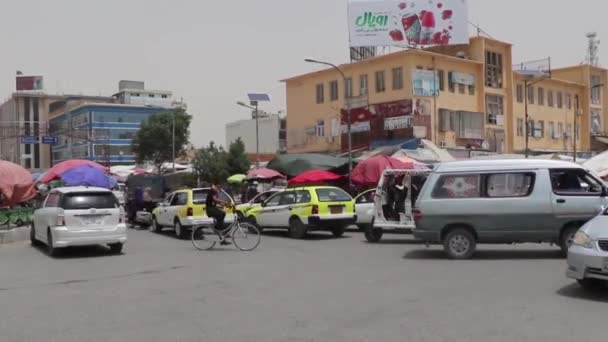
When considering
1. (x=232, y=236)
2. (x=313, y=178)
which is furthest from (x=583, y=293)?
(x=313, y=178)

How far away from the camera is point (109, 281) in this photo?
1155cm

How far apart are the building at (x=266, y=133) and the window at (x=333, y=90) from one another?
19975mm

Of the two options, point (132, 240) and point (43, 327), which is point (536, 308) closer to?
point (43, 327)

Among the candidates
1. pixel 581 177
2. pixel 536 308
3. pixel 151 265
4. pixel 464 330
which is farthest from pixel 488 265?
pixel 151 265

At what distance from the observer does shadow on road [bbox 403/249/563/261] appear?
540 inches

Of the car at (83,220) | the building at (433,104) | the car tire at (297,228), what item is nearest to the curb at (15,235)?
the car at (83,220)

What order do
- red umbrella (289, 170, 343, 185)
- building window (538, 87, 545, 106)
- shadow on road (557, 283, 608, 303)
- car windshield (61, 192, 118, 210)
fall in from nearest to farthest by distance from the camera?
shadow on road (557, 283, 608, 303), car windshield (61, 192, 118, 210), red umbrella (289, 170, 343, 185), building window (538, 87, 545, 106)

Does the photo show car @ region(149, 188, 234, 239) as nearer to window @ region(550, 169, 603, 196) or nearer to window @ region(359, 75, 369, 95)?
window @ region(550, 169, 603, 196)

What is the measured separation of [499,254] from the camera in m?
14.4

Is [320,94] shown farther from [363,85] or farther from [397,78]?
[397,78]

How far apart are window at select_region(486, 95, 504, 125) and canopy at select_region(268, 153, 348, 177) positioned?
1940 cm

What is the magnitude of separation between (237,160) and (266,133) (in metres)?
24.1

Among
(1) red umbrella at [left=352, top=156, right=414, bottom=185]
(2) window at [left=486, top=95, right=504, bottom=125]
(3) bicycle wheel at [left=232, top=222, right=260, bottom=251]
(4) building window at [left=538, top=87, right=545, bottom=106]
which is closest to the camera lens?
(3) bicycle wheel at [left=232, top=222, right=260, bottom=251]

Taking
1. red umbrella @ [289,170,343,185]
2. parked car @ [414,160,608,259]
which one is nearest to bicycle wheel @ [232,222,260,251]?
parked car @ [414,160,608,259]
